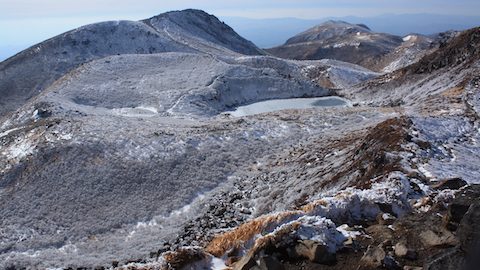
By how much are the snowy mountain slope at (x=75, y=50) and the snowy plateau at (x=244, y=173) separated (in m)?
19.3

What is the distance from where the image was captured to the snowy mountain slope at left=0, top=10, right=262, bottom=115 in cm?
7431

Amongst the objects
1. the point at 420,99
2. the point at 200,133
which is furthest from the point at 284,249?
the point at 420,99

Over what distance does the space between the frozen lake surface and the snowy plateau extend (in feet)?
1.40

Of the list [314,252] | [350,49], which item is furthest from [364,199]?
[350,49]

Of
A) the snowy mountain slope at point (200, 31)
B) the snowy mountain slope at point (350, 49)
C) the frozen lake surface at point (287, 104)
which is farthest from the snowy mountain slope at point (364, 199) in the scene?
the snowy mountain slope at point (350, 49)

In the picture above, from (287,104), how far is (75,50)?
46186 mm

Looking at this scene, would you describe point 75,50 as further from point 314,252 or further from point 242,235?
point 314,252

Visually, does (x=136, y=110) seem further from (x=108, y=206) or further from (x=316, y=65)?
(x=316, y=65)

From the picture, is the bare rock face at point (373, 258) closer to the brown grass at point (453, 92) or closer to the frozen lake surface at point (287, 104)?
the brown grass at point (453, 92)

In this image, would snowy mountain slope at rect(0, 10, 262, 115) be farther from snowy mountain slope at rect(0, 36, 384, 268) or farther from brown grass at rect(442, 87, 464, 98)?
brown grass at rect(442, 87, 464, 98)

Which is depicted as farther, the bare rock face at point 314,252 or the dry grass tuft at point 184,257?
the dry grass tuft at point 184,257

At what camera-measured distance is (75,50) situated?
8238 cm

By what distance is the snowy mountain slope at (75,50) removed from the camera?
74.3 m

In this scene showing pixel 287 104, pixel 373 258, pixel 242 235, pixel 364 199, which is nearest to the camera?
pixel 373 258
